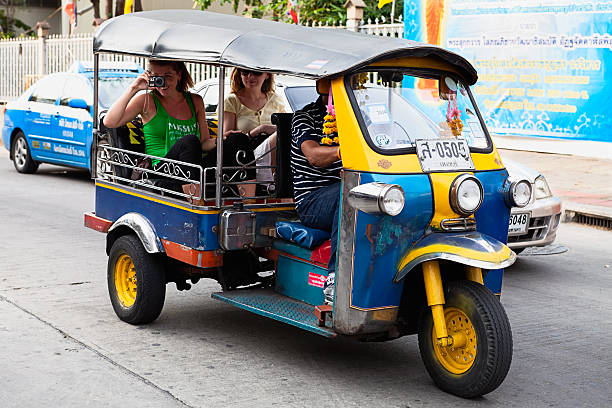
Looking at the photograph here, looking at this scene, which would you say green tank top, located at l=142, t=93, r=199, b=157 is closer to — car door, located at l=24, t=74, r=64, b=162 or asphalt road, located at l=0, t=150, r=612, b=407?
asphalt road, located at l=0, t=150, r=612, b=407

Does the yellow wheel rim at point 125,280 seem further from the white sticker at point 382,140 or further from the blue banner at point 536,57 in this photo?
the blue banner at point 536,57

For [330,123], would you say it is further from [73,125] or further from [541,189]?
[73,125]

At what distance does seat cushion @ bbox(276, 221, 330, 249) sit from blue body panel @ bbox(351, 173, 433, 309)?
663 mm

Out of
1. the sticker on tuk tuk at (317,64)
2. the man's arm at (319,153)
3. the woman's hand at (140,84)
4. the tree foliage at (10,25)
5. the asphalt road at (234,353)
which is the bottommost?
the asphalt road at (234,353)

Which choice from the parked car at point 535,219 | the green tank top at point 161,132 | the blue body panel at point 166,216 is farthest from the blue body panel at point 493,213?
the parked car at point 535,219

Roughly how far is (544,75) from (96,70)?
9738 millimetres

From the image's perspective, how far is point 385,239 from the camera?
492cm

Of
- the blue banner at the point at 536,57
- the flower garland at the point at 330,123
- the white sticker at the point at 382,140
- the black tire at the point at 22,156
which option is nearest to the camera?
the white sticker at the point at 382,140

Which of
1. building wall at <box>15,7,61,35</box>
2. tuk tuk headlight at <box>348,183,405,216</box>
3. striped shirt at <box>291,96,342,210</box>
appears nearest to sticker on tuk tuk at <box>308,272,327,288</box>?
striped shirt at <box>291,96,342,210</box>

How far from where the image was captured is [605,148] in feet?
46.6

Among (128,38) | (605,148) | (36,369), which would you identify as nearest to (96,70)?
(128,38)

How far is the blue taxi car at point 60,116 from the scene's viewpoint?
13305 millimetres

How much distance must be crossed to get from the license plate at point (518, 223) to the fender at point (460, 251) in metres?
3.10

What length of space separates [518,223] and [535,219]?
0.86 ft
